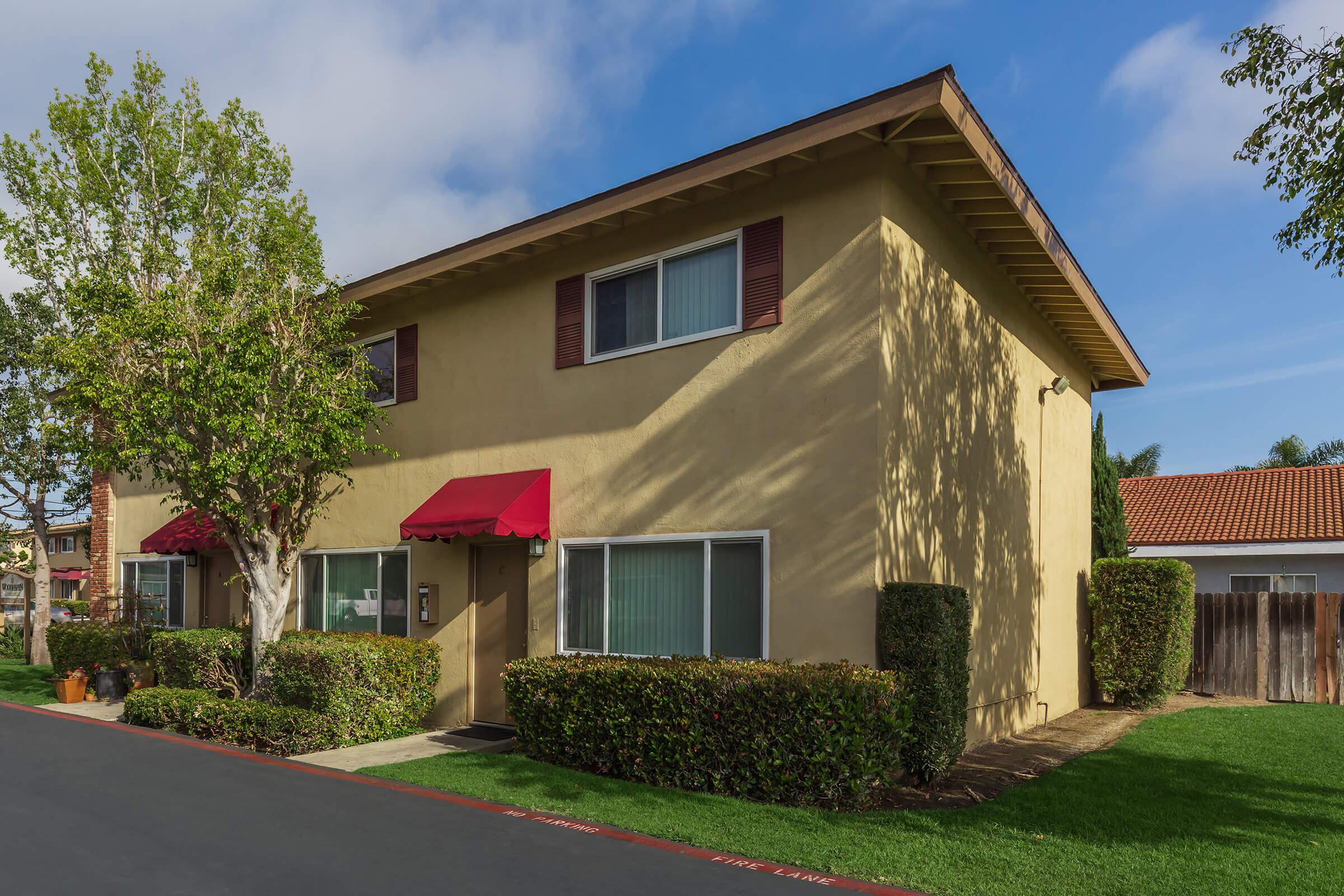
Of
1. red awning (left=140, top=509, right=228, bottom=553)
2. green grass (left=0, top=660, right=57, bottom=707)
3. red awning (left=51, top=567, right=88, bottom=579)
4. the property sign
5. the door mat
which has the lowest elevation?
the property sign

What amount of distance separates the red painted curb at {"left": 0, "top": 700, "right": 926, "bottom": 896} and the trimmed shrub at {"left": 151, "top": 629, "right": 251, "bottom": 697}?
1407 millimetres

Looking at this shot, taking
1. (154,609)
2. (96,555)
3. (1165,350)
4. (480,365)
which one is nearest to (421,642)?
(480,365)

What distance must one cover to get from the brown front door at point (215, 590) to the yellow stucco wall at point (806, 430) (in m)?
3.40

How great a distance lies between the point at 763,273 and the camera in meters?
10.3

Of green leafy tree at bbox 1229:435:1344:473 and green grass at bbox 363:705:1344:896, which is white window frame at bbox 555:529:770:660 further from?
green leafy tree at bbox 1229:435:1344:473

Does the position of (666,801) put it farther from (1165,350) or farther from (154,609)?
(1165,350)

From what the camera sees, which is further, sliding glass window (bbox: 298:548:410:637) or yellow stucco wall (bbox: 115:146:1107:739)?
sliding glass window (bbox: 298:548:410:637)

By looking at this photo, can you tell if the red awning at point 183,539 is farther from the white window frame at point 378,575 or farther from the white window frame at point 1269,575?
the white window frame at point 1269,575

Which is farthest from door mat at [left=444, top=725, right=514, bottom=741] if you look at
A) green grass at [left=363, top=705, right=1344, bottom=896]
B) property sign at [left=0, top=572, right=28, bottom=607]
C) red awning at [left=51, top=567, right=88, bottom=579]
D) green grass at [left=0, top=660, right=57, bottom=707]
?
property sign at [left=0, top=572, right=28, bottom=607]

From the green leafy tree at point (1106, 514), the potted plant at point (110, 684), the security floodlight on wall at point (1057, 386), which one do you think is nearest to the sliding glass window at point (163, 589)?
the potted plant at point (110, 684)

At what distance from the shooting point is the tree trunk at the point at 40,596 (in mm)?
23594

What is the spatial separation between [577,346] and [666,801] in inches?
231

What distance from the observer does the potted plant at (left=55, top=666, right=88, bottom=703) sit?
16406mm

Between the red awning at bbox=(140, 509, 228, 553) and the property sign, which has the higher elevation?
the red awning at bbox=(140, 509, 228, 553)
